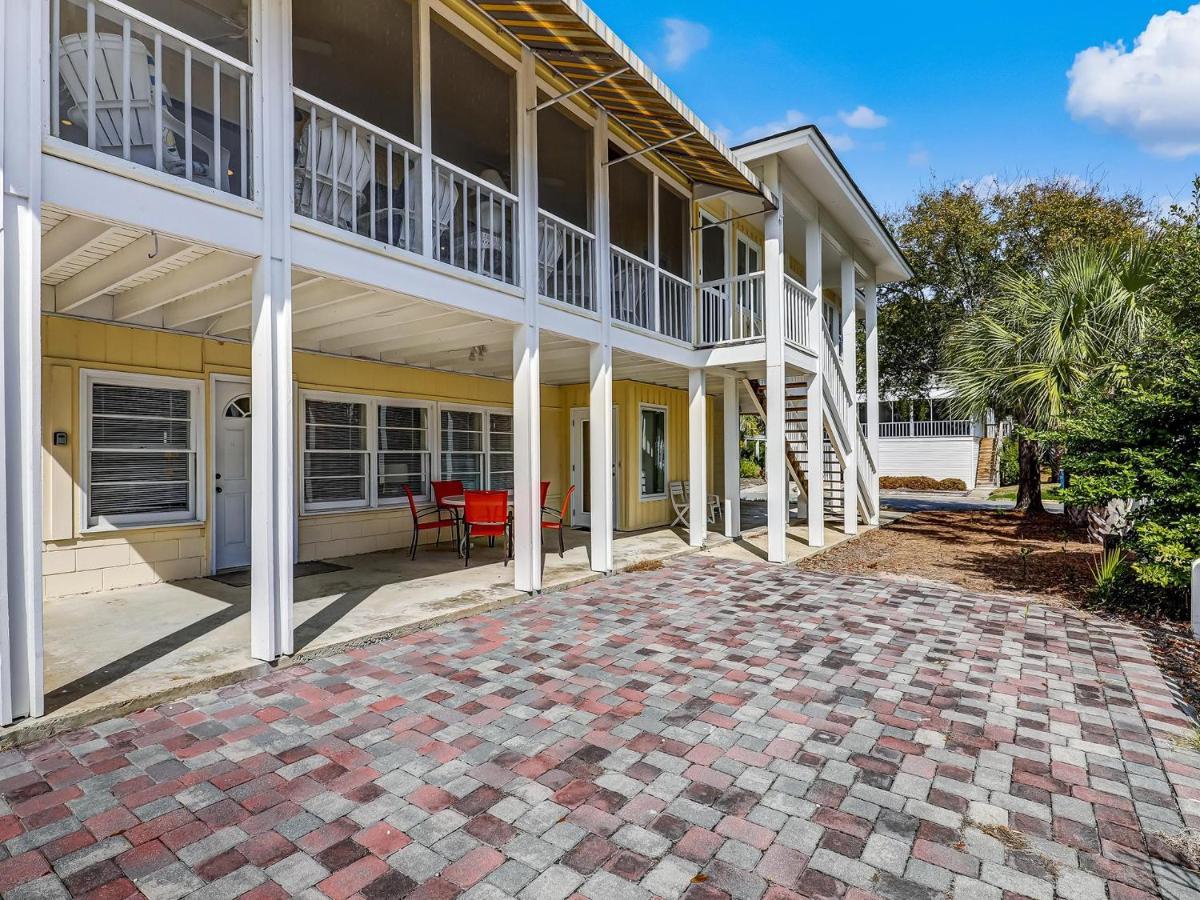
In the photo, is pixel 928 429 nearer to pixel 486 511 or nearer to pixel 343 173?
pixel 486 511

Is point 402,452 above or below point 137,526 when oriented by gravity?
above

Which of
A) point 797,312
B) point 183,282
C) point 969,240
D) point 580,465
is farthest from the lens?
point 969,240

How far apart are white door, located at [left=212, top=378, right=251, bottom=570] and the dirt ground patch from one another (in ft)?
22.2

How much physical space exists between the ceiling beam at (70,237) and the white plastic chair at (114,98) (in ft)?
1.43

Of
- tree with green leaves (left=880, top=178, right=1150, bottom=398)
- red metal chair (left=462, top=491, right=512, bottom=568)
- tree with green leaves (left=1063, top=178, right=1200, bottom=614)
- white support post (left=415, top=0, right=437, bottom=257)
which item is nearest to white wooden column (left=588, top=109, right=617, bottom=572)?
red metal chair (left=462, top=491, right=512, bottom=568)

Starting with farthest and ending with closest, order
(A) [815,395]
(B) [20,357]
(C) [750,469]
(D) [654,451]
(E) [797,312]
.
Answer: (C) [750,469]
(D) [654,451]
(A) [815,395]
(E) [797,312]
(B) [20,357]

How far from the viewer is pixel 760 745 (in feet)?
10.2

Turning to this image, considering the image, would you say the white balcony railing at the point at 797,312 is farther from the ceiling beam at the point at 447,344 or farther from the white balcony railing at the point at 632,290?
the ceiling beam at the point at 447,344

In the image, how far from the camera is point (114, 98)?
365cm

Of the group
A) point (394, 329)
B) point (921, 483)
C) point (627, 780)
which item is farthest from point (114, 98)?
point (921, 483)

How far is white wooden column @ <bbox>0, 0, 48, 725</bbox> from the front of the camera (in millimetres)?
2957

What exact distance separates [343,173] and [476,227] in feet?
3.98

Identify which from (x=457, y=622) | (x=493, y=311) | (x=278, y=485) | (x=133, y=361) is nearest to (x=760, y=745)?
(x=457, y=622)

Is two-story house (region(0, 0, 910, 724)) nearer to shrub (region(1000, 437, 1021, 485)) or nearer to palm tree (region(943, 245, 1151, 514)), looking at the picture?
palm tree (region(943, 245, 1151, 514))
